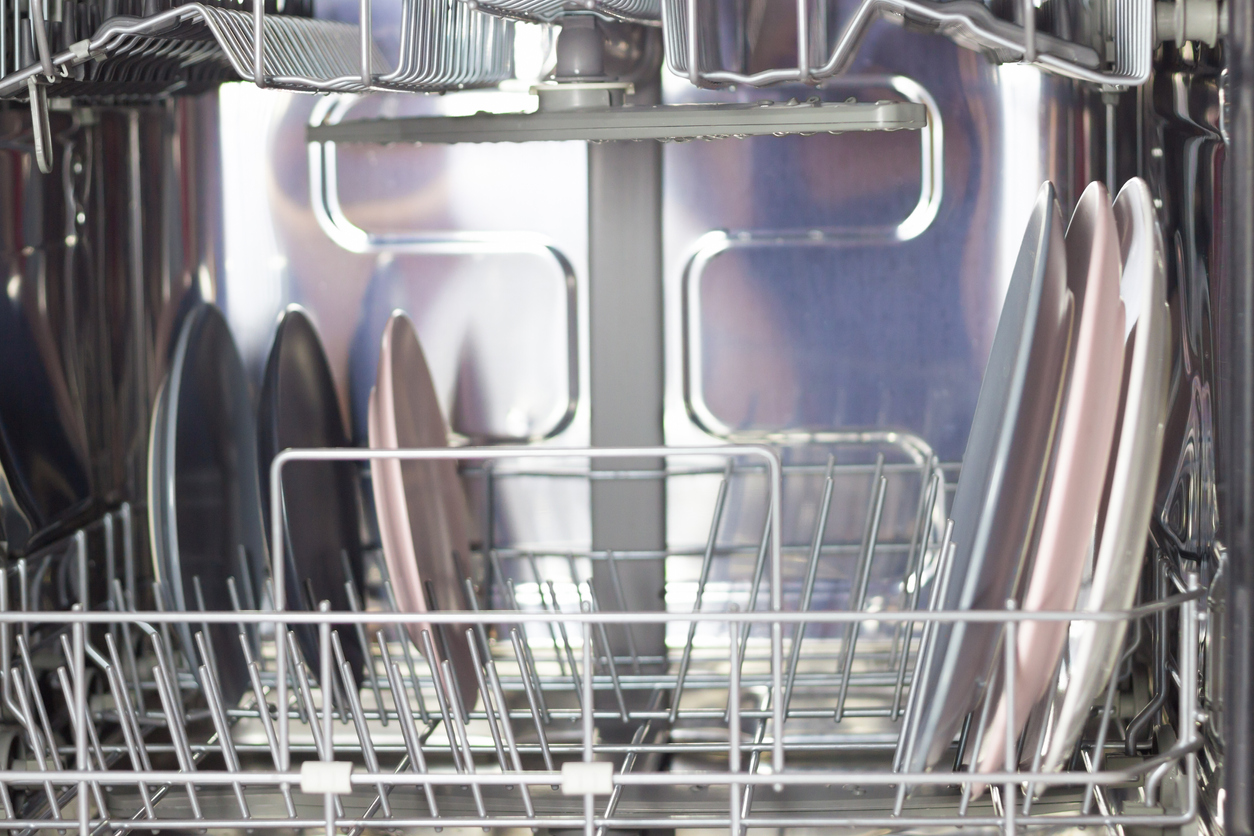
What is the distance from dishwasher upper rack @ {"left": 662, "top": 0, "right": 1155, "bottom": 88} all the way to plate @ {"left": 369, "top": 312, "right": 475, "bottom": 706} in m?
0.28

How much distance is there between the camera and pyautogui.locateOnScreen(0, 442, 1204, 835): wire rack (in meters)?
0.58

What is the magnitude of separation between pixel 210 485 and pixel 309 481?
2.8 inches

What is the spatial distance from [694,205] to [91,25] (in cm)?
42

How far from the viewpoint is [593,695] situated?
0.82 meters

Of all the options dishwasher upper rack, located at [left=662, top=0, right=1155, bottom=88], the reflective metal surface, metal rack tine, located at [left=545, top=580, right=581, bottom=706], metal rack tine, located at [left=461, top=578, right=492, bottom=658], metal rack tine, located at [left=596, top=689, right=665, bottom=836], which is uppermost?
dishwasher upper rack, located at [left=662, top=0, right=1155, bottom=88]

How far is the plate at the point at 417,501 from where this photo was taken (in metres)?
0.74

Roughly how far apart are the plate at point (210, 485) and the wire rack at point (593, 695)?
0.03 m

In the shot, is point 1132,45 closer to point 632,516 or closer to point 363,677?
point 632,516

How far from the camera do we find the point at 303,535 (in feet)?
2.85

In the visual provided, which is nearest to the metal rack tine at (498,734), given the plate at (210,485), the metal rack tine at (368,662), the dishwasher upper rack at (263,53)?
the metal rack tine at (368,662)

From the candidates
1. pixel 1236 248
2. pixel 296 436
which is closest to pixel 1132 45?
pixel 1236 248

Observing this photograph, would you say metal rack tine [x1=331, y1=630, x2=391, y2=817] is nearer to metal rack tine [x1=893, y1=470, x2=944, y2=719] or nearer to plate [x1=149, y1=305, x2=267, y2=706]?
plate [x1=149, y1=305, x2=267, y2=706]

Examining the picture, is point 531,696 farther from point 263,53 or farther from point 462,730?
point 263,53

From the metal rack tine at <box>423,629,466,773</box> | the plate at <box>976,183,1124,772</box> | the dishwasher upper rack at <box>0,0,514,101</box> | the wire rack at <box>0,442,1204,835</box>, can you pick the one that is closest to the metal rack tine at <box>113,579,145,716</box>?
the wire rack at <box>0,442,1204,835</box>
